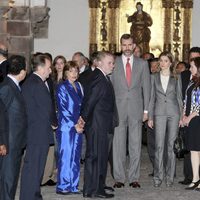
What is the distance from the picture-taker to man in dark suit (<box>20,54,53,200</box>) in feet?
26.7

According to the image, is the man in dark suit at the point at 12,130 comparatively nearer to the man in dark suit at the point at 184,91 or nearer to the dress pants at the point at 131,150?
the dress pants at the point at 131,150

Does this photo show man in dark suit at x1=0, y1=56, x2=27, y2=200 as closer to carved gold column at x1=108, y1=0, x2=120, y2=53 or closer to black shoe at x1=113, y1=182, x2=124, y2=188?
black shoe at x1=113, y1=182, x2=124, y2=188

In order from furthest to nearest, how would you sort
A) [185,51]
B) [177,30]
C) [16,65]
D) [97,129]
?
1. [177,30]
2. [185,51]
3. [97,129]
4. [16,65]

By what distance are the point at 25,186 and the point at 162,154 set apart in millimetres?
2621

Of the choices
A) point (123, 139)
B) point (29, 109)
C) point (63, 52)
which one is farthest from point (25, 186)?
point (63, 52)

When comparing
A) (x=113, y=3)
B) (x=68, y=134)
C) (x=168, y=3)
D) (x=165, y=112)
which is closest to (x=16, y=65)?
(x=68, y=134)

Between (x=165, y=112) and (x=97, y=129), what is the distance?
1.46 m

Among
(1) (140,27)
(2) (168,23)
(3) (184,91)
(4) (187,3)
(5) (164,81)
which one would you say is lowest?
(3) (184,91)

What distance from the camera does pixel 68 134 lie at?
30.6 feet

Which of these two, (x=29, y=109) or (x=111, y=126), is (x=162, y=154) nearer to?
(x=111, y=126)

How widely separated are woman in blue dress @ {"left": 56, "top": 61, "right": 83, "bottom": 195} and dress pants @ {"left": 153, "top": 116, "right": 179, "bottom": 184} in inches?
51.0

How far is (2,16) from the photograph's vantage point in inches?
523

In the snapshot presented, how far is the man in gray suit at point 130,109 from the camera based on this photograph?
395 inches

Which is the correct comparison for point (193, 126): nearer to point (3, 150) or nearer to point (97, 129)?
point (97, 129)
